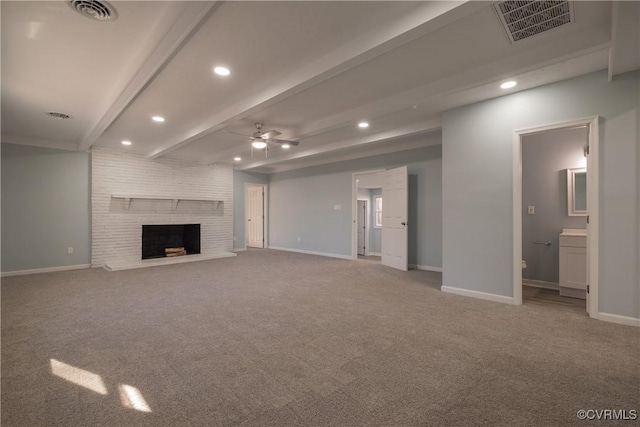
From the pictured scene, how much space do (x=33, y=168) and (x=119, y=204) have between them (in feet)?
5.15

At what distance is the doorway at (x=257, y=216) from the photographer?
9750mm

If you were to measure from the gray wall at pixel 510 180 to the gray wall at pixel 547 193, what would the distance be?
1241 millimetres

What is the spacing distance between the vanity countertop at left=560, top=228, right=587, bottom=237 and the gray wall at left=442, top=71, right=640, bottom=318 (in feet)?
3.96

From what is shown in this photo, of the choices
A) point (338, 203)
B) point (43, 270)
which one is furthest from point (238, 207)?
point (43, 270)

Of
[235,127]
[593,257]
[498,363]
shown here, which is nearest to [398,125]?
[235,127]

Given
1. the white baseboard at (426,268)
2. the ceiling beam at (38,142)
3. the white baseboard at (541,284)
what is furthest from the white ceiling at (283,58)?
the white baseboard at (541,284)

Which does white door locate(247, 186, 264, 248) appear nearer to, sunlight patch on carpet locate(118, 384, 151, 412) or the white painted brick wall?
the white painted brick wall

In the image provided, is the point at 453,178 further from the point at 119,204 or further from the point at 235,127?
the point at 119,204

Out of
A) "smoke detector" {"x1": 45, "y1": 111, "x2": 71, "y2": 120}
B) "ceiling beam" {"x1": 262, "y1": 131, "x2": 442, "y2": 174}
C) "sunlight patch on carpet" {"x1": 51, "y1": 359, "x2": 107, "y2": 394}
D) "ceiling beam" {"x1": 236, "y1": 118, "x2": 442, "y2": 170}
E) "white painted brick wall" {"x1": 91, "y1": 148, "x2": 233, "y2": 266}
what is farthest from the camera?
"white painted brick wall" {"x1": 91, "y1": 148, "x2": 233, "y2": 266}

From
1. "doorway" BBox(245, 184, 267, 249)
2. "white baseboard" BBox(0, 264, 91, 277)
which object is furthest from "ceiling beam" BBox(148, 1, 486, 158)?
"doorway" BBox(245, 184, 267, 249)

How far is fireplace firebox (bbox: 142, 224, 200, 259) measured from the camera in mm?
7150

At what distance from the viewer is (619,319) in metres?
2.94

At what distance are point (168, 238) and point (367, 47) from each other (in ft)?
23.2

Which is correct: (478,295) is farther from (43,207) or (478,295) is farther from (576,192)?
(43,207)
